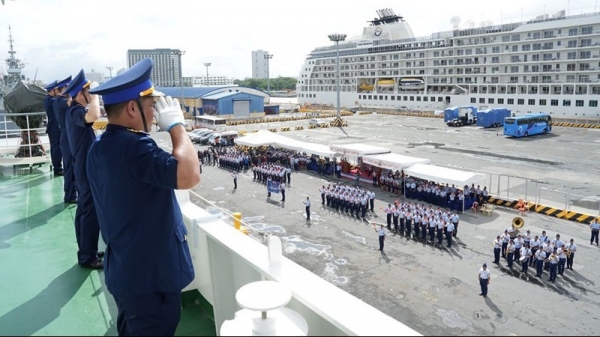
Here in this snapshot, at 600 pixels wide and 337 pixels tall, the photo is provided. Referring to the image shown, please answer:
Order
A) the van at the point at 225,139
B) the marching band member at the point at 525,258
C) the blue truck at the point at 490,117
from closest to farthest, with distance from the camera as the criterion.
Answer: the marching band member at the point at 525,258 < the van at the point at 225,139 < the blue truck at the point at 490,117

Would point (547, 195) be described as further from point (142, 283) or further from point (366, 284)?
point (142, 283)

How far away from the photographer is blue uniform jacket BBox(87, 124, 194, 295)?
7.92 ft

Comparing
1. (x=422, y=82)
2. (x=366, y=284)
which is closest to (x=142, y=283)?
(x=366, y=284)

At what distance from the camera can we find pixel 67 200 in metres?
7.09

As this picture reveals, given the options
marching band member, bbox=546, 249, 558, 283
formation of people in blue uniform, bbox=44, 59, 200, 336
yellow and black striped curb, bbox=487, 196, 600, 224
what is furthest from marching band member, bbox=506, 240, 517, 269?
formation of people in blue uniform, bbox=44, 59, 200, 336

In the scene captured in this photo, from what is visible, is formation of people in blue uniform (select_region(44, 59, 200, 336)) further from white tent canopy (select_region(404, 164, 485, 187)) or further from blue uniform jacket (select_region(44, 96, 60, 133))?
white tent canopy (select_region(404, 164, 485, 187))

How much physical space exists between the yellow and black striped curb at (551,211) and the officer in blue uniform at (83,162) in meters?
16.6

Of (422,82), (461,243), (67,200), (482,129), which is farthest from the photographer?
(422,82)

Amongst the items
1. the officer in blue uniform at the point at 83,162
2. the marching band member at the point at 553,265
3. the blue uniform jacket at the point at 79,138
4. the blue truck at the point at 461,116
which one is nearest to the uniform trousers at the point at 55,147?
the officer in blue uniform at the point at 83,162

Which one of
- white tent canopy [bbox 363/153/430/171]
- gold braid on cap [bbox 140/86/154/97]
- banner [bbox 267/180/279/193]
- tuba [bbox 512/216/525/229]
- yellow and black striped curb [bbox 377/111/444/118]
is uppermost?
gold braid on cap [bbox 140/86/154/97]

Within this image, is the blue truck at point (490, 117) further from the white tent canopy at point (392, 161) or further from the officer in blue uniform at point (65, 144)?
the officer in blue uniform at point (65, 144)

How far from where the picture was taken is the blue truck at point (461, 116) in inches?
1923

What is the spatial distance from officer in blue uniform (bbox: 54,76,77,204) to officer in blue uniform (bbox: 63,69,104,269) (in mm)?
970

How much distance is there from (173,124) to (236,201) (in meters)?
17.9
